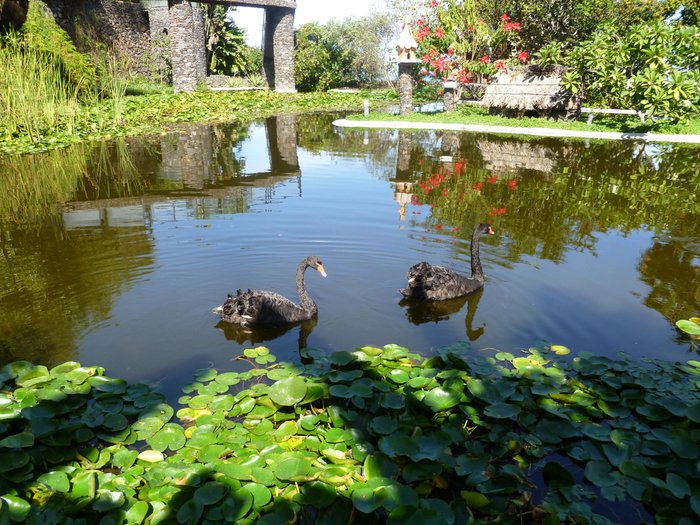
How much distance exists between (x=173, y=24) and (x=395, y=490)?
2398cm

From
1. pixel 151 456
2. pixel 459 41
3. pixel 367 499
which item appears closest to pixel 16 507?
pixel 151 456

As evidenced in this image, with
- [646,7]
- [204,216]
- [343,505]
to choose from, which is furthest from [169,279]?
[646,7]

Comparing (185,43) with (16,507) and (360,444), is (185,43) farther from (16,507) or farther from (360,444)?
(16,507)

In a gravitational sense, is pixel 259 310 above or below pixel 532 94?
below

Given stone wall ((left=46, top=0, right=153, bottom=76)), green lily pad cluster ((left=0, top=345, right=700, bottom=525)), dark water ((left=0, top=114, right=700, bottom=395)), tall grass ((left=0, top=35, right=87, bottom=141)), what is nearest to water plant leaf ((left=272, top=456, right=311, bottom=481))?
green lily pad cluster ((left=0, top=345, right=700, bottom=525))

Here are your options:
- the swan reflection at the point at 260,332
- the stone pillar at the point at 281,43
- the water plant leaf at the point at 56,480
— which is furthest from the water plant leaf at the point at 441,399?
the stone pillar at the point at 281,43

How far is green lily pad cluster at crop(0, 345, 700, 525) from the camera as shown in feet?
8.16

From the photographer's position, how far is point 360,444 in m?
2.94

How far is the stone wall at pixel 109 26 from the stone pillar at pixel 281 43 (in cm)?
599

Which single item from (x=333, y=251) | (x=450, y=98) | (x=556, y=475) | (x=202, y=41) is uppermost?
(x=202, y=41)

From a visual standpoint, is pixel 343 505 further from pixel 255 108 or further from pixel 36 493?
pixel 255 108

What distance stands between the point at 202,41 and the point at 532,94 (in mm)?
14365

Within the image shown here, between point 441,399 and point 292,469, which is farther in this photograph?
point 441,399

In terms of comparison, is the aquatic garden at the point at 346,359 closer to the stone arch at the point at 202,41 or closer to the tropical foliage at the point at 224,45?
the stone arch at the point at 202,41
